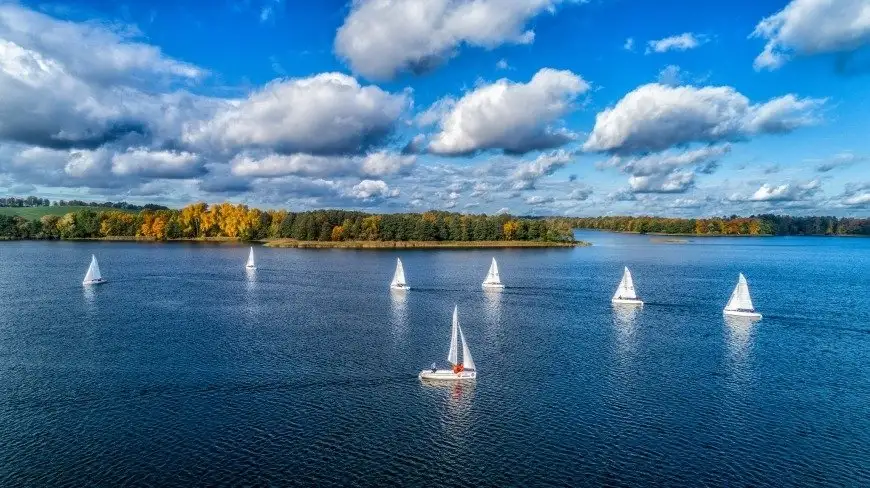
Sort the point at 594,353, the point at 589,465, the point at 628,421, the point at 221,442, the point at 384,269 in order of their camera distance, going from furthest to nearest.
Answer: the point at 384,269, the point at 594,353, the point at 628,421, the point at 221,442, the point at 589,465

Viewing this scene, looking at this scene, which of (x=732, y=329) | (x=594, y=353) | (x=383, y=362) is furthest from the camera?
(x=732, y=329)

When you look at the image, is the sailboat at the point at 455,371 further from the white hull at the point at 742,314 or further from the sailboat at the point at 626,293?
the white hull at the point at 742,314

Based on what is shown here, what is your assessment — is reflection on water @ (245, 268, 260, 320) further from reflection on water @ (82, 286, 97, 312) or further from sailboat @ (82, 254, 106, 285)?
sailboat @ (82, 254, 106, 285)

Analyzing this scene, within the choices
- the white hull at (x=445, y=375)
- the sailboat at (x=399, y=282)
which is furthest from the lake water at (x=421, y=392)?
the sailboat at (x=399, y=282)

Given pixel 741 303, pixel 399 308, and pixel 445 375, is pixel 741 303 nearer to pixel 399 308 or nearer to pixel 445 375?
pixel 399 308

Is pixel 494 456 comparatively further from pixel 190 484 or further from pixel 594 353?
pixel 594 353

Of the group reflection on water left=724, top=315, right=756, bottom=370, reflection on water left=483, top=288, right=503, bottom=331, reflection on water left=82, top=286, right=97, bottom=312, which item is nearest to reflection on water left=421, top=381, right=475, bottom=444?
reflection on water left=483, top=288, right=503, bottom=331

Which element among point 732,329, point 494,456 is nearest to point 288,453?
point 494,456
